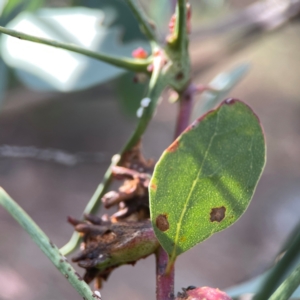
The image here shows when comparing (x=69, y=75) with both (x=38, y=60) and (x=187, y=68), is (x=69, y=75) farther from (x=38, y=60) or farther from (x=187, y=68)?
(x=187, y=68)

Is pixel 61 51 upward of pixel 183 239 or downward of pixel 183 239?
upward

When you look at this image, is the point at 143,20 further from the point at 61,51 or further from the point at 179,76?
the point at 61,51

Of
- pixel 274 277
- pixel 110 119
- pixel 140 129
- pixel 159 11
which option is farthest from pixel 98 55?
pixel 110 119

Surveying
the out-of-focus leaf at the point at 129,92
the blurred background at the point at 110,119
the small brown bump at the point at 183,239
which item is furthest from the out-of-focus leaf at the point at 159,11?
the small brown bump at the point at 183,239

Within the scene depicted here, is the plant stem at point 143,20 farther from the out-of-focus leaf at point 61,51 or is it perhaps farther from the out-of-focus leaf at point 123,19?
the out-of-focus leaf at point 123,19

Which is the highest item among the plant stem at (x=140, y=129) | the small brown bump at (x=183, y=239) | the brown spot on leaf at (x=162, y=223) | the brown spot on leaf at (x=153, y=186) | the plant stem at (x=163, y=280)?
the plant stem at (x=140, y=129)

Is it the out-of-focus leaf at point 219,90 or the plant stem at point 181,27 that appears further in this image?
the out-of-focus leaf at point 219,90
